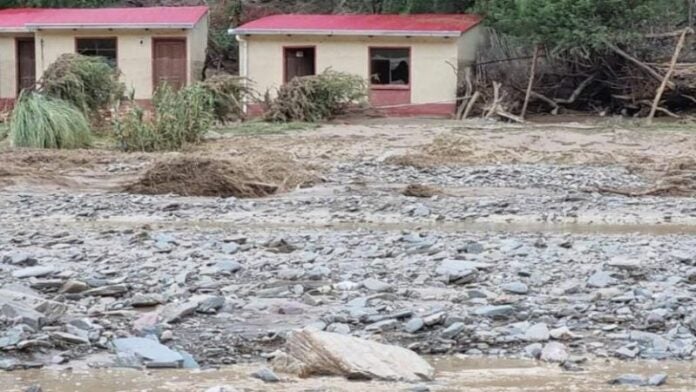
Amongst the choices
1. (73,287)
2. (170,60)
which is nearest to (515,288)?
(73,287)

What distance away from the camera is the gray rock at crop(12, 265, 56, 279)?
8227 mm

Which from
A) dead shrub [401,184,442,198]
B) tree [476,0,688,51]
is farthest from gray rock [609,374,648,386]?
tree [476,0,688,51]

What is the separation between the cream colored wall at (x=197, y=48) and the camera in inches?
1169

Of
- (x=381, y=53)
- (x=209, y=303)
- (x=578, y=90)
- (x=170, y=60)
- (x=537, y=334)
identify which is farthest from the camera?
(x=170, y=60)

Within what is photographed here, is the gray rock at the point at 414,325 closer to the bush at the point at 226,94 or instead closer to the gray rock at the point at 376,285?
the gray rock at the point at 376,285

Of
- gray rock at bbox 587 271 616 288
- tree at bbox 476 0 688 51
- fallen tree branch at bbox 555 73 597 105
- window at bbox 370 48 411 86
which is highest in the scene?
tree at bbox 476 0 688 51

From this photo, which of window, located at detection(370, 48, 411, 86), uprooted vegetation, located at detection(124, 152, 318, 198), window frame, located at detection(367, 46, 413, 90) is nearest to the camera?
uprooted vegetation, located at detection(124, 152, 318, 198)

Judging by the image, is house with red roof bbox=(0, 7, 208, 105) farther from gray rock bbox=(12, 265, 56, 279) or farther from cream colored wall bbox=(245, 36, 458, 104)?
gray rock bbox=(12, 265, 56, 279)

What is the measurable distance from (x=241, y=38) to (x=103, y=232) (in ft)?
61.0

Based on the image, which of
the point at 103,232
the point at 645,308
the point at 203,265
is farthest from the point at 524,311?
the point at 103,232

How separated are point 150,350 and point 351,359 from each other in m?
1.19

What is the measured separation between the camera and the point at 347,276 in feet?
27.2

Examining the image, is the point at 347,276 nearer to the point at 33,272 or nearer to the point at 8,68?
the point at 33,272

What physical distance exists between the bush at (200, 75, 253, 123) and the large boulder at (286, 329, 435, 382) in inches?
725
